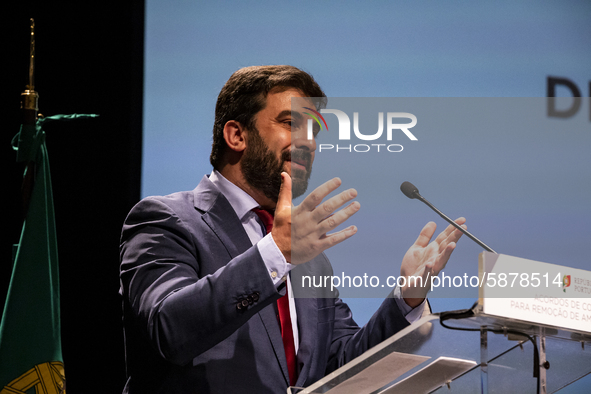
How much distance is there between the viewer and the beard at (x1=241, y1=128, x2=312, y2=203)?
1836mm

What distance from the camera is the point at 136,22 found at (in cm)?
318

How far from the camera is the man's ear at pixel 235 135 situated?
202 cm

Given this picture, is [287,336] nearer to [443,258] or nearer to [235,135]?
[443,258]

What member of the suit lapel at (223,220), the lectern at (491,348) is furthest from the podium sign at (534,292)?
the suit lapel at (223,220)

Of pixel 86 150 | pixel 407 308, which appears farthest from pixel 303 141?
pixel 86 150

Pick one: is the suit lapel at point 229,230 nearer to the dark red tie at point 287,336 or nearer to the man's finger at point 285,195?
the dark red tie at point 287,336

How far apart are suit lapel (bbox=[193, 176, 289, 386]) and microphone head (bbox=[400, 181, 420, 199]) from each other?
475 mm

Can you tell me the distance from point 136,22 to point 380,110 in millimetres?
2059

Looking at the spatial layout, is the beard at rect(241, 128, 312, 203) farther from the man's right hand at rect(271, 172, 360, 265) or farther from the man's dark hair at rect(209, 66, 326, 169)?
the man's right hand at rect(271, 172, 360, 265)

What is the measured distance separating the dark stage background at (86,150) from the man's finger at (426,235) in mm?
2000

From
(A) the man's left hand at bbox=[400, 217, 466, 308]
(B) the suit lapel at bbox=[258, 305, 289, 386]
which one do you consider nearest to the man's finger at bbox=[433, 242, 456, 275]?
(A) the man's left hand at bbox=[400, 217, 466, 308]

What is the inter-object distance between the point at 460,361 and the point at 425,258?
0.37m

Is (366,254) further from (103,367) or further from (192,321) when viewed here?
(103,367)

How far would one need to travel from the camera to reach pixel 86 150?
3.18 m
